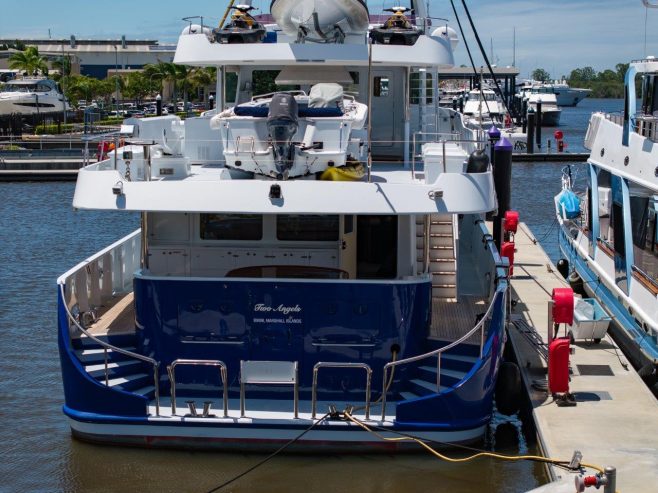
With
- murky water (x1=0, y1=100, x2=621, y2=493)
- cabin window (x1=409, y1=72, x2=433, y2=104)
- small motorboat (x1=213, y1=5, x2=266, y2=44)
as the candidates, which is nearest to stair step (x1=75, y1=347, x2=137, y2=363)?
murky water (x1=0, y1=100, x2=621, y2=493)

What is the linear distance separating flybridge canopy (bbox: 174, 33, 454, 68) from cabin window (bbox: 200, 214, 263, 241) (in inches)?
117

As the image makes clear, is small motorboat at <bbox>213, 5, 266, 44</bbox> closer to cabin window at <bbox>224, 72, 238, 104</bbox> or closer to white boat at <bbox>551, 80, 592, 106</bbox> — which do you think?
Result: cabin window at <bbox>224, 72, 238, 104</bbox>

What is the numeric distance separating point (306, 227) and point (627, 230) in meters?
6.45

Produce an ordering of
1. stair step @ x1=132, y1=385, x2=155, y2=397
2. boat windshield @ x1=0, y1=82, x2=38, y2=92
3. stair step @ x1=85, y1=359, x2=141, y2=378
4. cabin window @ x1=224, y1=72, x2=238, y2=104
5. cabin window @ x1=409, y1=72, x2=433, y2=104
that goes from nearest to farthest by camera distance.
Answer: stair step @ x1=132, y1=385, x2=155, y2=397 < stair step @ x1=85, y1=359, x2=141, y2=378 < cabin window @ x1=224, y1=72, x2=238, y2=104 < cabin window @ x1=409, y1=72, x2=433, y2=104 < boat windshield @ x1=0, y1=82, x2=38, y2=92

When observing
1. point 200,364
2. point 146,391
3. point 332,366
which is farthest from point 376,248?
point 146,391

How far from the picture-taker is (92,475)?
1253 cm

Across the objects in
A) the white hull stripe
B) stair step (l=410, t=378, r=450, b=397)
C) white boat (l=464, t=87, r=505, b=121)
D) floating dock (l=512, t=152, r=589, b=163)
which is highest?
white boat (l=464, t=87, r=505, b=121)

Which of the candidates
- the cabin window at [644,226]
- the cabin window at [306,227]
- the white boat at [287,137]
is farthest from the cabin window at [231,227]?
the cabin window at [644,226]

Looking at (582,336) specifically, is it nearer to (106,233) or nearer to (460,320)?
(460,320)

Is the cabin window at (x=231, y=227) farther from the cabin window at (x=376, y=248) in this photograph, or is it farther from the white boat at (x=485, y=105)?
the white boat at (x=485, y=105)

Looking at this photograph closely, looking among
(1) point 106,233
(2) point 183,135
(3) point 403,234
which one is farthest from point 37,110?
(3) point 403,234

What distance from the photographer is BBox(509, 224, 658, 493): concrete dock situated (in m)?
11.5

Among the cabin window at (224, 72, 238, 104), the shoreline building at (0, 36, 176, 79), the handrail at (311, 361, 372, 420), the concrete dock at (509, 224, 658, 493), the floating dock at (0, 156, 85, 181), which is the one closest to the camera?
the concrete dock at (509, 224, 658, 493)

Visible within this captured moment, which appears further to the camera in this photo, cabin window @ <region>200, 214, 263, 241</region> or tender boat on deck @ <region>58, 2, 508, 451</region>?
cabin window @ <region>200, 214, 263, 241</region>
